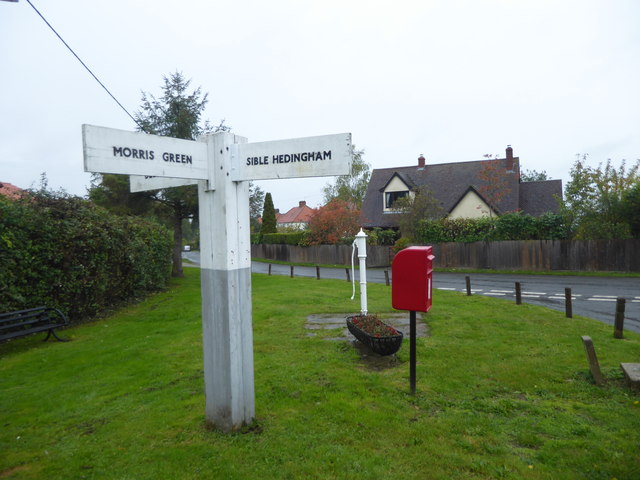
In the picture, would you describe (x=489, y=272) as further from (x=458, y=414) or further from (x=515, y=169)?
(x=458, y=414)

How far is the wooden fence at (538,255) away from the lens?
843 inches

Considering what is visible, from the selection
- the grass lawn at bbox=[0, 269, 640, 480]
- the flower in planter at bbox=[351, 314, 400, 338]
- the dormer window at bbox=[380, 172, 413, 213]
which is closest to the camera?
the grass lawn at bbox=[0, 269, 640, 480]

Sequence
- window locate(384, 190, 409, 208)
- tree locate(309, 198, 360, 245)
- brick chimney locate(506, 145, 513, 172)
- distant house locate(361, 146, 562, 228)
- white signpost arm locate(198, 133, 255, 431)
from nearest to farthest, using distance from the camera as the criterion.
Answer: white signpost arm locate(198, 133, 255, 431), distant house locate(361, 146, 562, 228), tree locate(309, 198, 360, 245), brick chimney locate(506, 145, 513, 172), window locate(384, 190, 409, 208)

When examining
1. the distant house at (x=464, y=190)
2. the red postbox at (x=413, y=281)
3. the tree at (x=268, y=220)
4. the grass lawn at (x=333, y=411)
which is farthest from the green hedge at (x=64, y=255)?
the tree at (x=268, y=220)

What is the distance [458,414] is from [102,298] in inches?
421

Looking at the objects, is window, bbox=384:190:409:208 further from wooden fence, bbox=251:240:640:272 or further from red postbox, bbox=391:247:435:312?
red postbox, bbox=391:247:435:312

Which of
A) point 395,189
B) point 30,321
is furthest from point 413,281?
point 395,189

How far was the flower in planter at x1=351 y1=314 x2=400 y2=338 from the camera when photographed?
6.87m

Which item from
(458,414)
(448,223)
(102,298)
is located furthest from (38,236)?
(448,223)

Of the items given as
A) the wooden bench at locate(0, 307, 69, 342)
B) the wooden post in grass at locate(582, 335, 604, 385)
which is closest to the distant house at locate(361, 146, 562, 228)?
the wooden bench at locate(0, 307, 69, 342)

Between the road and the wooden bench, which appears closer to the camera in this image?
the wooden bench

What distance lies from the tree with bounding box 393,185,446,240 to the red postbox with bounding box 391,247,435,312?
23.5 m

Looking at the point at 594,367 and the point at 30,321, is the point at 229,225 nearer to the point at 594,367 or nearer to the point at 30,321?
the point at 594,367

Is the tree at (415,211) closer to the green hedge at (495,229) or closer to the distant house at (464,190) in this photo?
the green hedge at (495,229)
